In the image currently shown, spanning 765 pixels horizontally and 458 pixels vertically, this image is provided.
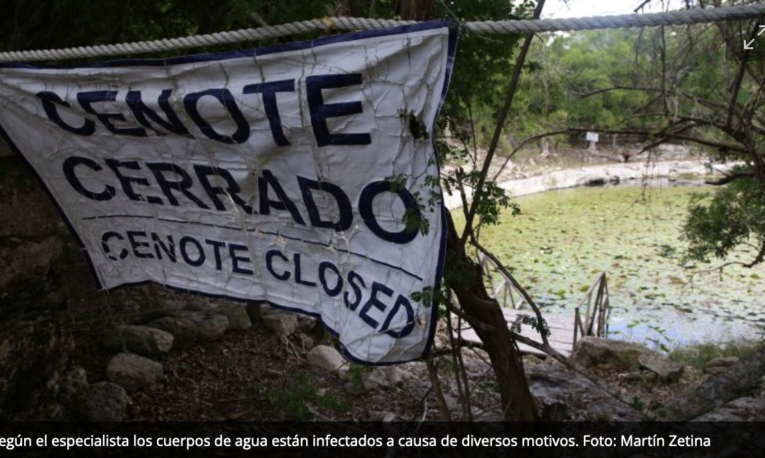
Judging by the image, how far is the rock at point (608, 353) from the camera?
521cm

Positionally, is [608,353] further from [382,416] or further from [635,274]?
[635,274]

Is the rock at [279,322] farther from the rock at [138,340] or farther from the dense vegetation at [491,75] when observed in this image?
the dense vegetation at [491,75]

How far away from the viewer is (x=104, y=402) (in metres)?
2.96

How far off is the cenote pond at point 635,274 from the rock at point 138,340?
12.9ft

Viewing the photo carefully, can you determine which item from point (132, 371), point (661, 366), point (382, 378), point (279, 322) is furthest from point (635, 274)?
point (132, 371)

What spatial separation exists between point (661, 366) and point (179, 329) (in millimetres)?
3760

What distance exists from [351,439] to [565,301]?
6475 mm

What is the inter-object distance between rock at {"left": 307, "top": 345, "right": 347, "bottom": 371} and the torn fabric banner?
1.93 m

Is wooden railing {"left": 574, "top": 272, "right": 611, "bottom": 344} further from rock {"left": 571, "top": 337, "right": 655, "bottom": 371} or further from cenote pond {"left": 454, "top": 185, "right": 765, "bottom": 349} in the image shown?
rock {"left": 571, "top": 337, "right": 655, "bottom": 371}

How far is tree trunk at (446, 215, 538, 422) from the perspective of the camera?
6.56ft

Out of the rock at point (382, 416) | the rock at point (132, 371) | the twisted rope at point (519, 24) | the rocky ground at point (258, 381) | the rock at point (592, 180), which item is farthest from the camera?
the rock at point (592, 180)

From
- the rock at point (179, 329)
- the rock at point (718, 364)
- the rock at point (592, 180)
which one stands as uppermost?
the rock at point (592, 180)

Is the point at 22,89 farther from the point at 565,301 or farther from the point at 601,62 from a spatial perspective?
the point at 601,62

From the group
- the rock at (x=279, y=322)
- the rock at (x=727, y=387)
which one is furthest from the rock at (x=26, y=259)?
the rock at (x=727, y=387)
